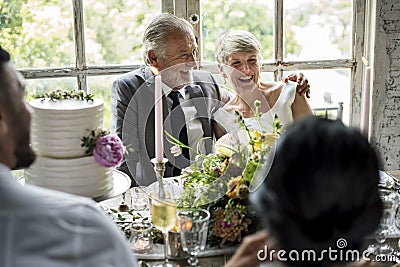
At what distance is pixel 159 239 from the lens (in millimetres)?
1794

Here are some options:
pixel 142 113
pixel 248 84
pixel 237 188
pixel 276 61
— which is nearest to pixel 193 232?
pixel 237 188

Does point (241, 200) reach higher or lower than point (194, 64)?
lower

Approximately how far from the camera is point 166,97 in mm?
2654

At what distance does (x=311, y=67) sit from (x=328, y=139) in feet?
7.66

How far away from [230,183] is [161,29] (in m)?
1.07

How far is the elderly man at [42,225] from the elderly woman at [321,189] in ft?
1.25

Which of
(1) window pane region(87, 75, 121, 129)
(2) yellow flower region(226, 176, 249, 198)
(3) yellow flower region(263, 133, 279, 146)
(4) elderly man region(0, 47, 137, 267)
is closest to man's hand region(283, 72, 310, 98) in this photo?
(1) window pane region(87, 75, 121, 129)

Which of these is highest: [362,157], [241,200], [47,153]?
[362,157]

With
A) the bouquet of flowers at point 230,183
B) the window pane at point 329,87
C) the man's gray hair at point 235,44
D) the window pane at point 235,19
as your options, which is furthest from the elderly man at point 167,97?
the bouquet of flowers at point 230,183

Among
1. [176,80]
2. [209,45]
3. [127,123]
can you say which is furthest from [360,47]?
[127,123]

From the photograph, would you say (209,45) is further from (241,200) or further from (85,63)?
(241,200)

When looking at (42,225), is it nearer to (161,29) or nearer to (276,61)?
(161,29)

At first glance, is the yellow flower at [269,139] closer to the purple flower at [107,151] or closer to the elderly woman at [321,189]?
the purple flower at [107,151]

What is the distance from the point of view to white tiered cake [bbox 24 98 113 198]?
152cm
